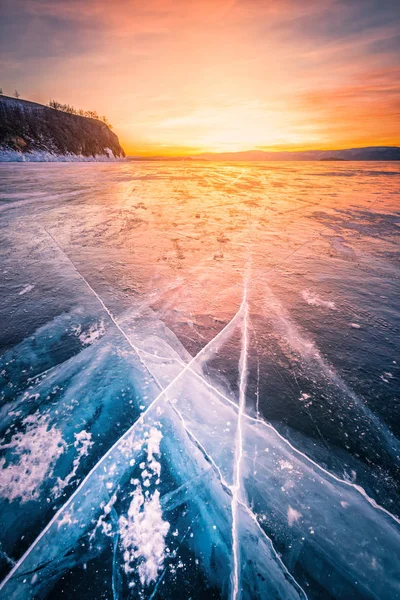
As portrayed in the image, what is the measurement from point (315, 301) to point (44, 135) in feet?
187

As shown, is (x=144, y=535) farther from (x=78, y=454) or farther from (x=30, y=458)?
(x=30, y=458)

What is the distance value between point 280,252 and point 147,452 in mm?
3897

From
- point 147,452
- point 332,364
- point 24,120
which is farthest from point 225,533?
point 24,120

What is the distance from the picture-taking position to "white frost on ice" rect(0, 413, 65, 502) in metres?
Result: 1.34

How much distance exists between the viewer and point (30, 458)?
1.47 meters

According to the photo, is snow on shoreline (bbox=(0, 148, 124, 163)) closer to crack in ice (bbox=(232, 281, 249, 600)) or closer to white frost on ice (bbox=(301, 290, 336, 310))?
white frost on ice (bbox=(301, 290, 336, 310))

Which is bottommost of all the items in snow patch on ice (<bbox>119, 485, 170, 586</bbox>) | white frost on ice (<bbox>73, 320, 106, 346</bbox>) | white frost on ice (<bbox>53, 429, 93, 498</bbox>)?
Answer: snow patch on ice (<bbox>119, 485, 170, 586</bbox>)

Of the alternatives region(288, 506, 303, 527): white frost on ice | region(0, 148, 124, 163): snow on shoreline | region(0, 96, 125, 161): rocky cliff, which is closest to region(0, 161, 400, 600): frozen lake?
region(288, 506, 303, 527): white frost on ice

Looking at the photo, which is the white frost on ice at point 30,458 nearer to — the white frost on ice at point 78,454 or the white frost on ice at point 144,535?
the white frost on ice at point 78,454

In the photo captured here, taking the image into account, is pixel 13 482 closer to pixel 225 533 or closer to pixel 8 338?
pixel 225 533

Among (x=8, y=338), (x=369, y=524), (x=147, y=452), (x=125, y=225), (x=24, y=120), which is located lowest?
(x=369, y=524)

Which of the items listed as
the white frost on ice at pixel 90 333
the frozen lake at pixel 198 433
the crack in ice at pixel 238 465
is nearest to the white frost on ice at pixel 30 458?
the frozen lake at pixel 198 433

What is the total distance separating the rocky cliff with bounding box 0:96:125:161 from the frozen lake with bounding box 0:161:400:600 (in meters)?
42.9

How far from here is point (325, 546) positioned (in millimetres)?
1200
